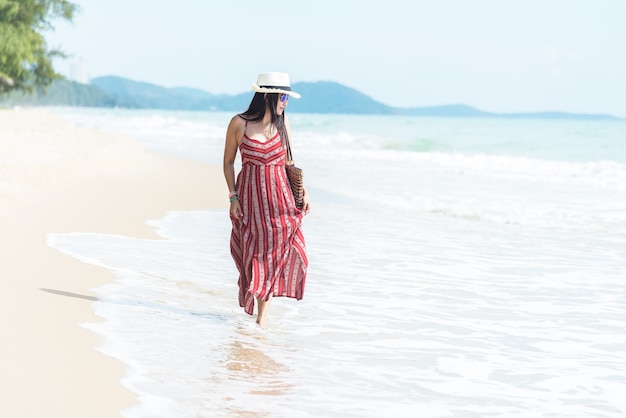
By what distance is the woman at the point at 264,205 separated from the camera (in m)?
5.55

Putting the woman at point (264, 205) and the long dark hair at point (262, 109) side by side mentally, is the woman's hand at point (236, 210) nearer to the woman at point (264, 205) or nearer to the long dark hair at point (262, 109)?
the woman at point (264, 205)

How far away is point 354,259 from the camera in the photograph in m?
8.65

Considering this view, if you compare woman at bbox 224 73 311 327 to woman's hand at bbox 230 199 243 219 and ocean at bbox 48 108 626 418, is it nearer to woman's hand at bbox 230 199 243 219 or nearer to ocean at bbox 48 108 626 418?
woman's hand at bbox 230 199 243 219

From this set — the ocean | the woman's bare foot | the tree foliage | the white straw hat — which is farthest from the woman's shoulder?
the tree foliage

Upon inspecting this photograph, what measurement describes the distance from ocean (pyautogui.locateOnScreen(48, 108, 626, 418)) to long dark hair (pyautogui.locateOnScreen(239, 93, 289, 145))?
132 centimetres

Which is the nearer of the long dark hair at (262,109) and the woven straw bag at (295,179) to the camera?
the long dark hair at (262,109)

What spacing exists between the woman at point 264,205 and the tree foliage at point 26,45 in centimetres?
3550

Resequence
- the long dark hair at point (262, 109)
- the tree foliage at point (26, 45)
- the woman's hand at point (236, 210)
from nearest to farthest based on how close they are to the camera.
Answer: the long dark hair at point (262, 109), the woman's hand at point (236, 210), the tree foliage at point (26, 45)

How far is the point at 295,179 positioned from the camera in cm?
568

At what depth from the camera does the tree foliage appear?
38719 mm

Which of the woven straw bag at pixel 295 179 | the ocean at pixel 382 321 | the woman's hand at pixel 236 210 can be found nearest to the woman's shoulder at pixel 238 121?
the woven straw bag at pixel 295 179

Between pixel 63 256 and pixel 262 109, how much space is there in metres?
2.72

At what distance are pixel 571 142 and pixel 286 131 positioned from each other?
4854 centimetres

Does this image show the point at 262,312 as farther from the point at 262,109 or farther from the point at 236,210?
the point at 262,109
